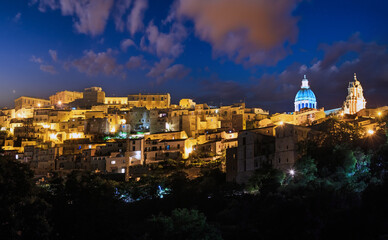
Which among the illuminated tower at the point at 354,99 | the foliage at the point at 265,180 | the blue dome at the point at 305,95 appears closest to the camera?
the foliage at the point at 265,180

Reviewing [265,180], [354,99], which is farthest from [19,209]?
[354,99]

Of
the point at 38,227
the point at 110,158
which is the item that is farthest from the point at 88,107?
the point at 38,227

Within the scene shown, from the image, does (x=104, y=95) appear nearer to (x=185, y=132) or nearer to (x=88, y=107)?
(x=88, y=107)

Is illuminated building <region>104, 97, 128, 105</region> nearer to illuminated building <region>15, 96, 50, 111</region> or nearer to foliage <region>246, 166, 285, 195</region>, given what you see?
illuminated building <region>15, 96, 50, 111</region>

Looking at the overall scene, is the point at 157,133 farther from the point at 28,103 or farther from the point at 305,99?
the point at 28,103

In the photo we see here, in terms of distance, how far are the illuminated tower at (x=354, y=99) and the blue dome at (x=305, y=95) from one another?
15.6 metres

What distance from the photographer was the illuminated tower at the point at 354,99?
221 ft

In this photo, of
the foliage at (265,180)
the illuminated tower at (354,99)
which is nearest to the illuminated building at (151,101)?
the illuminated tower at (354,99)

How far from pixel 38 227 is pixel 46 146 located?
39459mm

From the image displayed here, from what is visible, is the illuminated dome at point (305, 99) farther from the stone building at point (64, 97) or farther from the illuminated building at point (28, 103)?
the illuminated building at point (28, 103)

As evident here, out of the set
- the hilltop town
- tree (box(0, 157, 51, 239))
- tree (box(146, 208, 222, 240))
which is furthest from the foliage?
tree (box(0, 157, 51, 239))

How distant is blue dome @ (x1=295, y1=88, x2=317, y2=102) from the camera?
85.3 meters

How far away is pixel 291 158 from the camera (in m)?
33.9

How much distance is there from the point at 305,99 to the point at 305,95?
0.96 m
